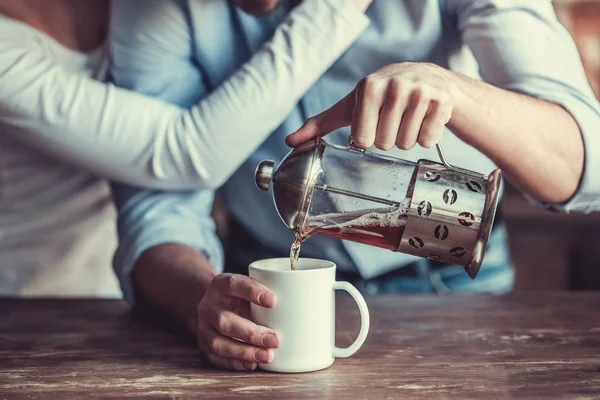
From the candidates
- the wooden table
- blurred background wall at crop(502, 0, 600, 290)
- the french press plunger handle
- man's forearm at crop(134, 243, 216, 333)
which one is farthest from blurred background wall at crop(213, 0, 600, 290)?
the french press plunger handle

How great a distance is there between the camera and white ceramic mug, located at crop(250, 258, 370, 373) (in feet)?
2.72

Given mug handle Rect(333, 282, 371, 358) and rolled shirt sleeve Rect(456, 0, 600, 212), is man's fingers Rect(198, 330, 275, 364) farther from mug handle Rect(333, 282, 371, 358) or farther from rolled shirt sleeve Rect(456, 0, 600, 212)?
rolled shirt sleeve Rect(456, 0, 600, 212)

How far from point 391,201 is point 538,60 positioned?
1.30 ft

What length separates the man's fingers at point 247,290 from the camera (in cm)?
83

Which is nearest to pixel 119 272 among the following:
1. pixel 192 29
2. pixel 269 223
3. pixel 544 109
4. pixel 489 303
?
pixel 269 223

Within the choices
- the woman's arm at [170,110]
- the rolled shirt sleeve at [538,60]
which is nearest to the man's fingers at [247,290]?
the woman's arm at [170,110]

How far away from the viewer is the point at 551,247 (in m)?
2.86

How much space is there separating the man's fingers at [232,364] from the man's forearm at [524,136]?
0.41 m

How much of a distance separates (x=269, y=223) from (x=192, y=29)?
382 millimetres

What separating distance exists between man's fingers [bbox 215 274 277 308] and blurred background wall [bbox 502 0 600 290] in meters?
2.10

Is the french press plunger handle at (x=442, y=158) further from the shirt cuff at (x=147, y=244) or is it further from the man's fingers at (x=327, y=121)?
the shirt cuff at (x=147, y=244)

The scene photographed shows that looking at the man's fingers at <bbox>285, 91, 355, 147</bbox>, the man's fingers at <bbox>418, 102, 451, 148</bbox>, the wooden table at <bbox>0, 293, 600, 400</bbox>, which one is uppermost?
the man's fingers at <bbox>418, 102, 451, 148</bbox>

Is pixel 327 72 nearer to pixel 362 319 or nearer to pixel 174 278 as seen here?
pixel 174 278

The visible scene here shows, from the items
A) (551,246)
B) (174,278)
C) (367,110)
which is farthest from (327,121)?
(551,246)
